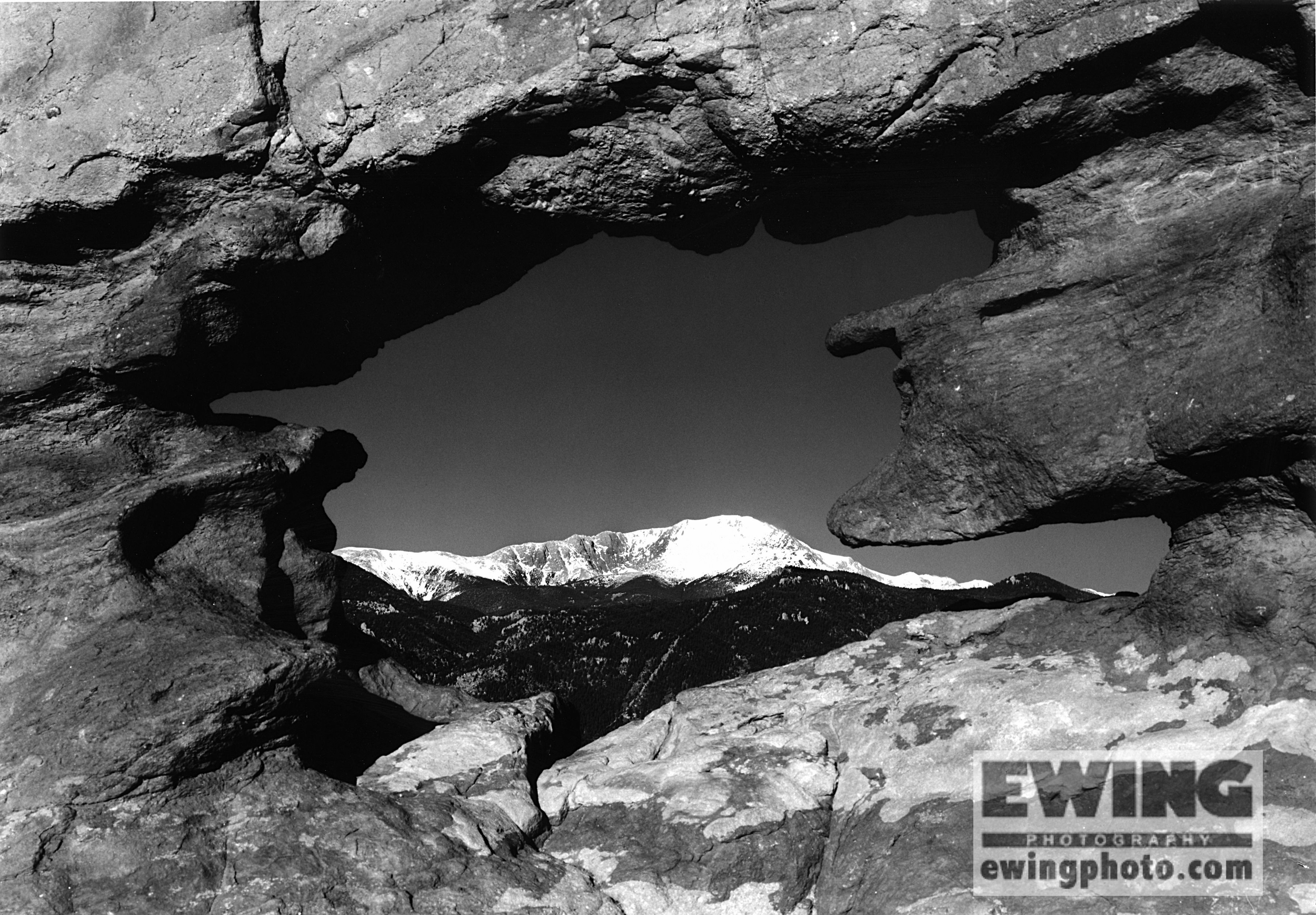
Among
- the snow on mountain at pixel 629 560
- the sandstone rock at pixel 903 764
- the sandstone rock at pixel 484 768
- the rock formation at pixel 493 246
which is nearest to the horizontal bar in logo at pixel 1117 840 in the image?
the sandstone rock at pixel 903 764

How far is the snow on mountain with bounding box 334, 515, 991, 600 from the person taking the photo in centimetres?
2759

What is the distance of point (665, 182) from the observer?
843cm

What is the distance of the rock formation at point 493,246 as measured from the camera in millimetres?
7043

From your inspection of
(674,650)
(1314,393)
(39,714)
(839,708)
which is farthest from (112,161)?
(674,650)

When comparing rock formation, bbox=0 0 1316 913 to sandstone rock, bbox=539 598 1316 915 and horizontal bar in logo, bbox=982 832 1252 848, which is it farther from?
horizontal bar in logo, bbox=982 832 1252 848

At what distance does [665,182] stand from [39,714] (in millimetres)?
6385

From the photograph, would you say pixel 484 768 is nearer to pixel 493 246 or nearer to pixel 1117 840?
pixel 1117 840

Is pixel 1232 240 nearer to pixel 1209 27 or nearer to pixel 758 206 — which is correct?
pixel 1209 27

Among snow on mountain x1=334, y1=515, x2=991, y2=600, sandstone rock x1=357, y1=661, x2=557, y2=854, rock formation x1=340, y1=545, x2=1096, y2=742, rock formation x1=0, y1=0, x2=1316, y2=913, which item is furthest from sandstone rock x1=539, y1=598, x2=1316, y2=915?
snow on mountain x1=334, y1=515, x2=991, y2=600

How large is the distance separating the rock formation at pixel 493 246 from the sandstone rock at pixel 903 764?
9cm

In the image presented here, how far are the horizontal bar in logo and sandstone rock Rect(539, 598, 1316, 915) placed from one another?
179 millimetres

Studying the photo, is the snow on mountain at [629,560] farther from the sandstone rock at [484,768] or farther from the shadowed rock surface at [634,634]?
the sandstone rock at [484,768]

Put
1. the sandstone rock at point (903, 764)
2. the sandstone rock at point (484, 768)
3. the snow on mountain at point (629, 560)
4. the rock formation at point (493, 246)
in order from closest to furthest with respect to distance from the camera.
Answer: the sandstone rock at point (903, 764) < the rock formation at point (493, 246) < the sandstone rock at point (484, 768) < the snow on mountain at point (629, 560)

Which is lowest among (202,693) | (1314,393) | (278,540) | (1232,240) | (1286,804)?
(1286,804)
